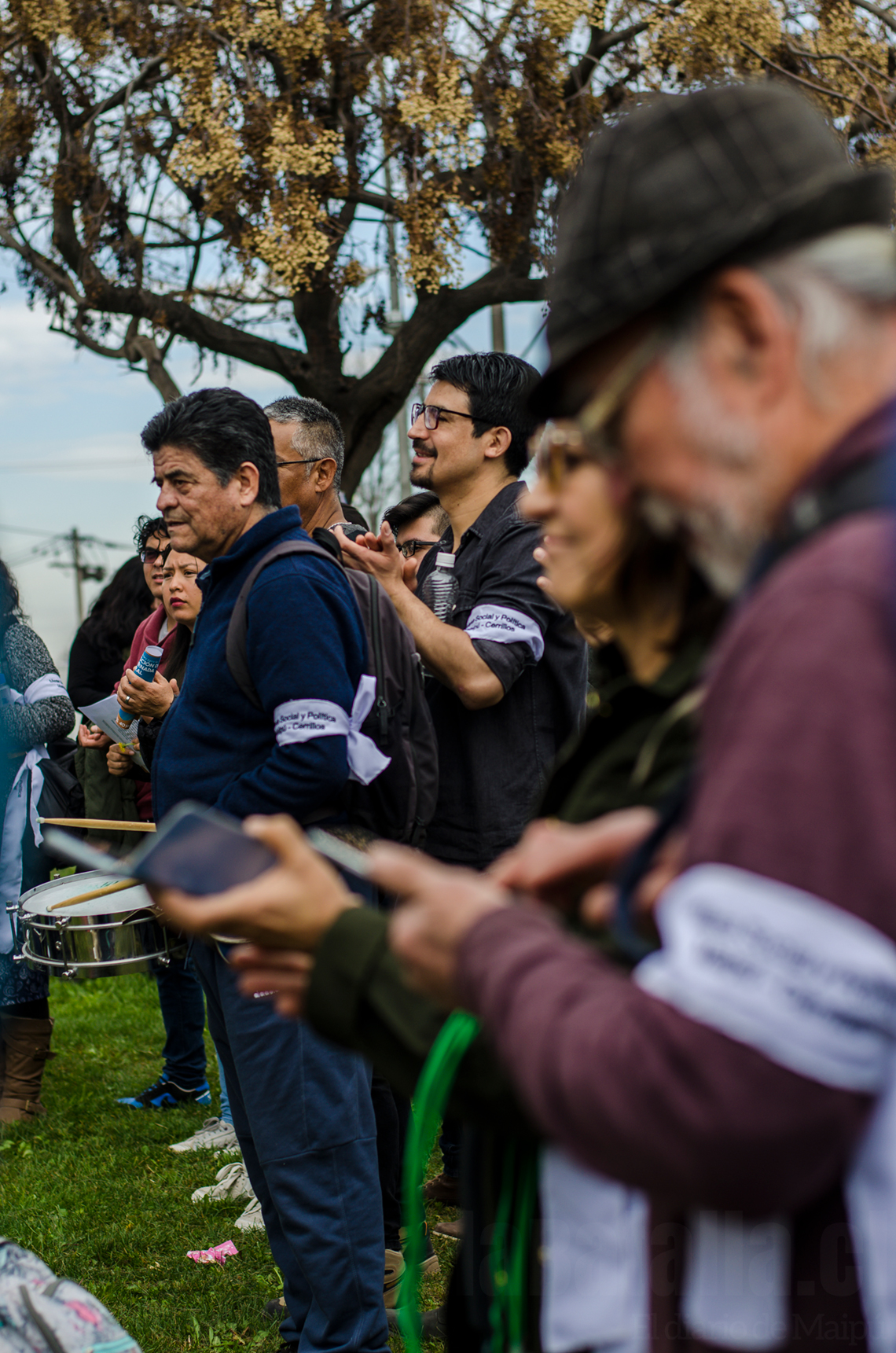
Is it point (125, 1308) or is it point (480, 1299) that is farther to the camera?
point (125, 1308)

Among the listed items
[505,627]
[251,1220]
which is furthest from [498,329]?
[251,1220]

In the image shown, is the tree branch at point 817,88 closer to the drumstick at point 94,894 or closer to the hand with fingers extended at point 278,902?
the drumstick at point 94,894

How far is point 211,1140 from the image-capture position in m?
4.92

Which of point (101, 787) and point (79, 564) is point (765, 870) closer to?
point (101, 787)

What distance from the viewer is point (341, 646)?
2.84 meters

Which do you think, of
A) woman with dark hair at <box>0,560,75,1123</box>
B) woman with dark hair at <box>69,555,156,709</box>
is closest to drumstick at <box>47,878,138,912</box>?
woman with dark hair at <box>0,560,75,1123</box>

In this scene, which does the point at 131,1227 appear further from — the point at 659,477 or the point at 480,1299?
the point at 659,477

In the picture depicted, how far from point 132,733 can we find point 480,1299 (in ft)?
12.4

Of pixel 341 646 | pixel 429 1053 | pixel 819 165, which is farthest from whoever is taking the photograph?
pixel 341 646

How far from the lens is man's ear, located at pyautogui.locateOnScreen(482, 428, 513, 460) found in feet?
12.0

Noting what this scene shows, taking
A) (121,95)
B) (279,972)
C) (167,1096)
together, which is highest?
(121,95)

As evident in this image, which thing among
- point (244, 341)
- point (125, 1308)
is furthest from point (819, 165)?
point (244, 341)

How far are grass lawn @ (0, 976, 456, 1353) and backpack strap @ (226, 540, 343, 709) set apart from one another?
1818 millimetres

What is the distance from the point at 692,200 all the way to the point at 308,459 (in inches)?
122
